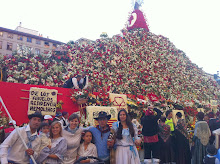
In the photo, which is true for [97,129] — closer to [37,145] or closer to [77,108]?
[37,145]

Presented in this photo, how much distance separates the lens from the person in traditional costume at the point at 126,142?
14.7 feet

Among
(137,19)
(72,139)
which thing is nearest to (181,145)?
(72,139)

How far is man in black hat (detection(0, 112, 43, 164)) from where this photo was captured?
3.30m

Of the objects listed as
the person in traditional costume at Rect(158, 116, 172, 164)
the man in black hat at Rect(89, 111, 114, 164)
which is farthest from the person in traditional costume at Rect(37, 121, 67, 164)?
the person in traditional costume at Rect(158, 116, 172, 164)

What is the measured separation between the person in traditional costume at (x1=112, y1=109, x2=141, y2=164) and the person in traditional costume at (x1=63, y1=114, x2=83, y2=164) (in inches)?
37.5

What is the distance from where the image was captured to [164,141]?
688 centimetres

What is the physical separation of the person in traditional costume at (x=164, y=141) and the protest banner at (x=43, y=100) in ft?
13.5

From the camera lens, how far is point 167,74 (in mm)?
19125

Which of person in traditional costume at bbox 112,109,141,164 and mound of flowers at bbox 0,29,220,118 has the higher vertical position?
mound of flowers at bbox 0,29,220,118

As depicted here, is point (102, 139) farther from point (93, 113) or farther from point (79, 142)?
point (93, 113)

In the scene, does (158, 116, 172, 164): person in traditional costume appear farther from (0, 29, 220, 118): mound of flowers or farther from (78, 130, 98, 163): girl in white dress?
(0, 29, 220, 118): mound of flowers

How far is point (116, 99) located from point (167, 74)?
10.8 meters

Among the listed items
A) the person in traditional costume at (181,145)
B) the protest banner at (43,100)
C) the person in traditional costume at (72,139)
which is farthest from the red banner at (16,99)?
the person in traditional costume at (181,145)

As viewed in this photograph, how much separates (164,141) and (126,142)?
2.83 meters
